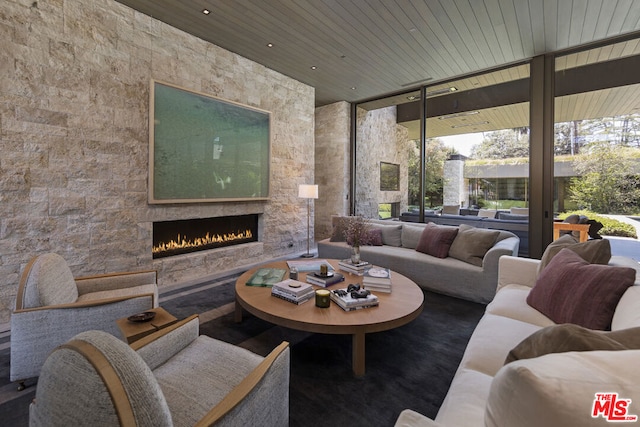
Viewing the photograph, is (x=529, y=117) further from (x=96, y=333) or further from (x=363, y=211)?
(x=96, y=333)

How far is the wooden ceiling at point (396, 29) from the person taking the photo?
3.17 m

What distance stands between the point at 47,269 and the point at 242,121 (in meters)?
3.14

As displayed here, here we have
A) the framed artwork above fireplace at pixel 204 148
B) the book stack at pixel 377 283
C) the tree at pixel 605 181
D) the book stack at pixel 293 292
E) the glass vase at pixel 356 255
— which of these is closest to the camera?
the book stack at pixel 293 292

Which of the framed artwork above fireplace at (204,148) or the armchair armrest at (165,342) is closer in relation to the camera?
the armchair armrest at (165,342)

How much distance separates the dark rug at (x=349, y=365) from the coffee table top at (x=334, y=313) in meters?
0.32

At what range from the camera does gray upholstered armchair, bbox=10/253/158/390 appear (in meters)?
1.70

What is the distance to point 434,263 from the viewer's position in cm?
344

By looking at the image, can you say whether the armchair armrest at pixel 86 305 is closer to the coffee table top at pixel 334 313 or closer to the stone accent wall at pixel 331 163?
the coffee table top at pixel 334 313

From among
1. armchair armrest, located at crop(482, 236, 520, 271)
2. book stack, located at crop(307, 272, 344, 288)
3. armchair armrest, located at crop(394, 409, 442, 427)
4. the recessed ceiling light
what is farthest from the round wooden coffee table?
the recessed ceiling light

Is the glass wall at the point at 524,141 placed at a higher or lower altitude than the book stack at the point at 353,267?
higher

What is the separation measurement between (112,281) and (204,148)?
2.15m

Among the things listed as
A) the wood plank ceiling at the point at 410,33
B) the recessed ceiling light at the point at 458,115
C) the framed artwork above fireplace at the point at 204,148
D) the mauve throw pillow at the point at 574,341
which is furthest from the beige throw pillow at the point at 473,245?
the framed artwork above fireplace at the point at 204,148

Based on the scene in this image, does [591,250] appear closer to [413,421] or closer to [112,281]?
[413,421]

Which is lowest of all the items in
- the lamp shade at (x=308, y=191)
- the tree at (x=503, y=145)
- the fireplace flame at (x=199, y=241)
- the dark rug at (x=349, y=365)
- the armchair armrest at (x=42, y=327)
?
the dark rug at (x=349, y=365)
